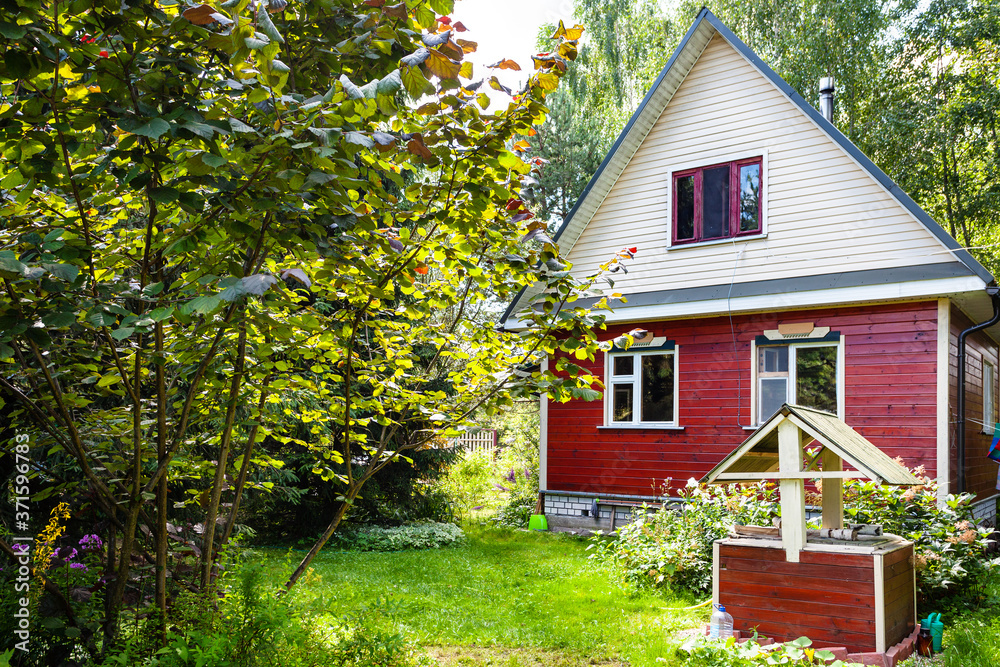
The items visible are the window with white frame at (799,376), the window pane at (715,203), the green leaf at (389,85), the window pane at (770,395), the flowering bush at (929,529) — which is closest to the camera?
the green leaf at (389,85)

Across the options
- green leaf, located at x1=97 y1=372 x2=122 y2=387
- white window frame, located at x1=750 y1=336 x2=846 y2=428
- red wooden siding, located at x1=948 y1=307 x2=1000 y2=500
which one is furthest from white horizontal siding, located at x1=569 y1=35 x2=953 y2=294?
green leaf, located at x1=97 y1=372 x2=122 y2=387

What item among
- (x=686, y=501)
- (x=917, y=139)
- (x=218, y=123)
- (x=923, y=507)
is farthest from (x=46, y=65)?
(x=917, y=139)

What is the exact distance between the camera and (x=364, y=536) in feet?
34.0

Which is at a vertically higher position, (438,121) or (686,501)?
(438,121)

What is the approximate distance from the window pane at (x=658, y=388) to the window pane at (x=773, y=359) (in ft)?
4.65

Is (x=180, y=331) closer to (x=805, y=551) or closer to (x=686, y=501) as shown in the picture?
(x=805, y=551)

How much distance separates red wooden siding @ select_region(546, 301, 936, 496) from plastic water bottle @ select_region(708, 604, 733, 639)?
5.05 meters

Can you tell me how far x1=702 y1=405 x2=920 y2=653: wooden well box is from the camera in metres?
4.91

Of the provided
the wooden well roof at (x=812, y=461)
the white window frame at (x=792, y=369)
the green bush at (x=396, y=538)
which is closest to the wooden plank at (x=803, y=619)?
the wooden well roof at (x=812, y=461)

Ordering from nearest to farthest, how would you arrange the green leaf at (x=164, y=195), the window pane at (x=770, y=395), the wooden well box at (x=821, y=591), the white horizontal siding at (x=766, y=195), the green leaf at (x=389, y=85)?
the green leaf at (x=389, y=85), the green leaf at (x=164, y=195), the wooden well box at (x=821, y=591), the white horizontal siding at (x=766, y=195), the window pane at (x=770, y=395)

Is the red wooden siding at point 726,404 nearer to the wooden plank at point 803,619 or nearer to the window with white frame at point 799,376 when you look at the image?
the window with white frame at point 799,376

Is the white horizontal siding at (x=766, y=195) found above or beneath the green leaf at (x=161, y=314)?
above

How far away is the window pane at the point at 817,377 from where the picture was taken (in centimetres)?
965

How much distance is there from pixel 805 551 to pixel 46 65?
5.37m
